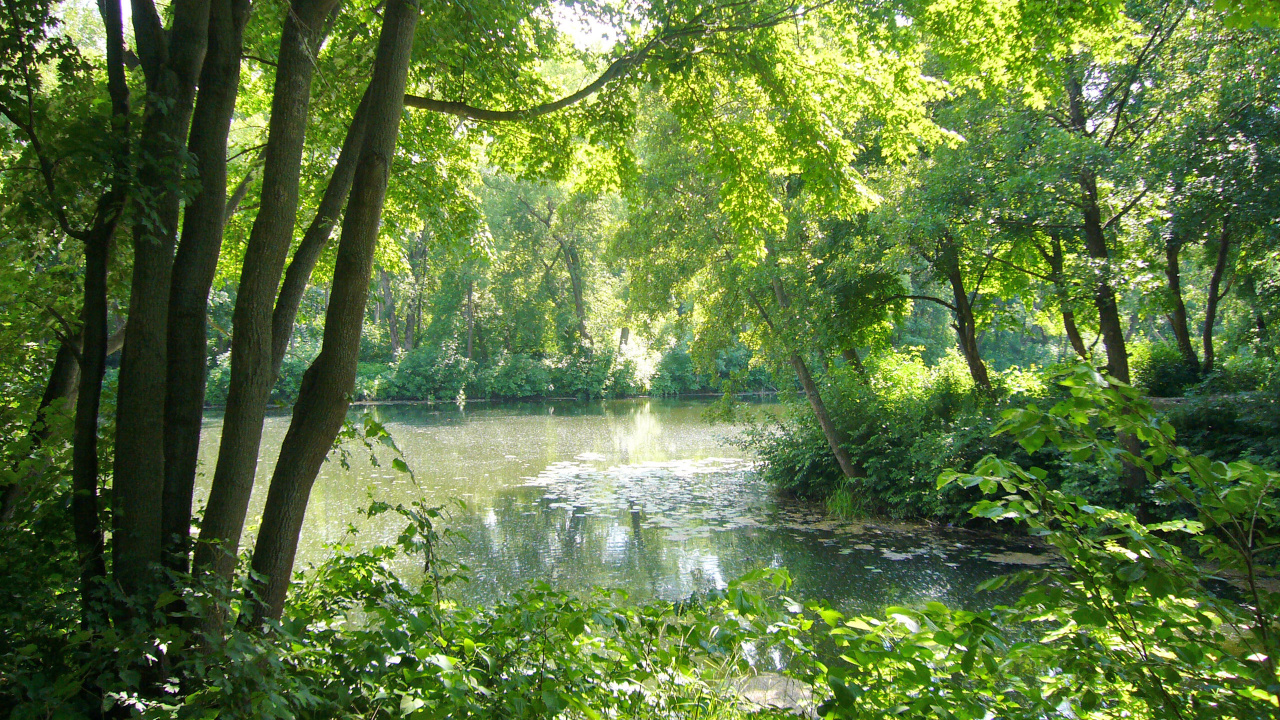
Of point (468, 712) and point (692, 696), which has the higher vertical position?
point (468, 712)

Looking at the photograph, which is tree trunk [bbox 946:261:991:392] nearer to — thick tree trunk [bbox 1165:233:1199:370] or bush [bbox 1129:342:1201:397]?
bush [bbox 1129:342:1201:397]

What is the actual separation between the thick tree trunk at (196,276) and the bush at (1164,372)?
41.5 ft

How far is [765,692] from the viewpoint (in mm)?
4777

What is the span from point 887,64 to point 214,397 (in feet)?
94.1

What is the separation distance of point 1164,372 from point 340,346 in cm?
1313

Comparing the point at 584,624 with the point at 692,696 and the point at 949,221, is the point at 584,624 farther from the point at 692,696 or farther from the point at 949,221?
the point at 949,221

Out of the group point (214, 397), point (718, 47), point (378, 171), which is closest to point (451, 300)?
point (214, 397)

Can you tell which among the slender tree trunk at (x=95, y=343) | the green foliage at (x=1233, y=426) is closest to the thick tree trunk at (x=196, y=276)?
the slender tree trunk at (x=95, y=343)

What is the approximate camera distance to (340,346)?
2957 millimetres

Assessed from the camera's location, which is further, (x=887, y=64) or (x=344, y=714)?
(x=887, y=64)

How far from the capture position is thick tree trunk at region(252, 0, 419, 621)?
2898 millimetres

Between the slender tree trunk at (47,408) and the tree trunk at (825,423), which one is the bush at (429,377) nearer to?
the tree trunk at (825,423)

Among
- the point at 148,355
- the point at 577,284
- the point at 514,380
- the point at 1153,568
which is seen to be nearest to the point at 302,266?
the point at 148,355

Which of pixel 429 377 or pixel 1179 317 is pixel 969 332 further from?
pixel 429 377
